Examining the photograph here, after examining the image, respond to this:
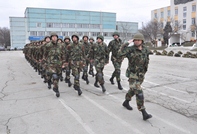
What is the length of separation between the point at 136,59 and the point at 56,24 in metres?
67.0

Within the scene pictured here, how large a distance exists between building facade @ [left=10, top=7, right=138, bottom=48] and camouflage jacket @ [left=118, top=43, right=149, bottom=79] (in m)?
62.1

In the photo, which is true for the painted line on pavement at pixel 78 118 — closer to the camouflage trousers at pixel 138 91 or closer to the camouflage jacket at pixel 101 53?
the camouflage trousers at pixel 138 91

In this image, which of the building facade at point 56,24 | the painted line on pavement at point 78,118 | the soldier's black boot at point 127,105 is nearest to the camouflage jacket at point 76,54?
the painted line on pavement at point 78,118

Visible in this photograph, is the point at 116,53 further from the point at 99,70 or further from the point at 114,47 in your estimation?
the point at 99,70

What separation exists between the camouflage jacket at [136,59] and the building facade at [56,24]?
204ft

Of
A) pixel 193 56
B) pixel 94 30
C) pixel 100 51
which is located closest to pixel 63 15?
pixel 94 30

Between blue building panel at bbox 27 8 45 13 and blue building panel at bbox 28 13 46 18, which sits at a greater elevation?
blue building panel at bbox 27 8 45 13

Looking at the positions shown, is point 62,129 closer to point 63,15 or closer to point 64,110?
point 64,110

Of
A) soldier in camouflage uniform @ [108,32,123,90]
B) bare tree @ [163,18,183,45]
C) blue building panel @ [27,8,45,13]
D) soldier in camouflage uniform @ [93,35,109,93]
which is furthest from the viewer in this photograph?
blue building panel @ [27,8,45,13]

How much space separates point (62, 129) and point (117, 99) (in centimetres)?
238

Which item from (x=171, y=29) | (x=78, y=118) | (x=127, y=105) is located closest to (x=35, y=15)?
(x=171, y=29)

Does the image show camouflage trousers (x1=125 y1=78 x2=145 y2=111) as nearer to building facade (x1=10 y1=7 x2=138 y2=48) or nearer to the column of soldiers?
the column of soldiers

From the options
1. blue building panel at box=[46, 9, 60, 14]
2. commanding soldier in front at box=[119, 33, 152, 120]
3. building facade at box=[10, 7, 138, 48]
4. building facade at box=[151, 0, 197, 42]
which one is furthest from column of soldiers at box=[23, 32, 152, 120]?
blue building panel at box=[46, 9, 60, 14]

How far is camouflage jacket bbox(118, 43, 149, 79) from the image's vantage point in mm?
4434
